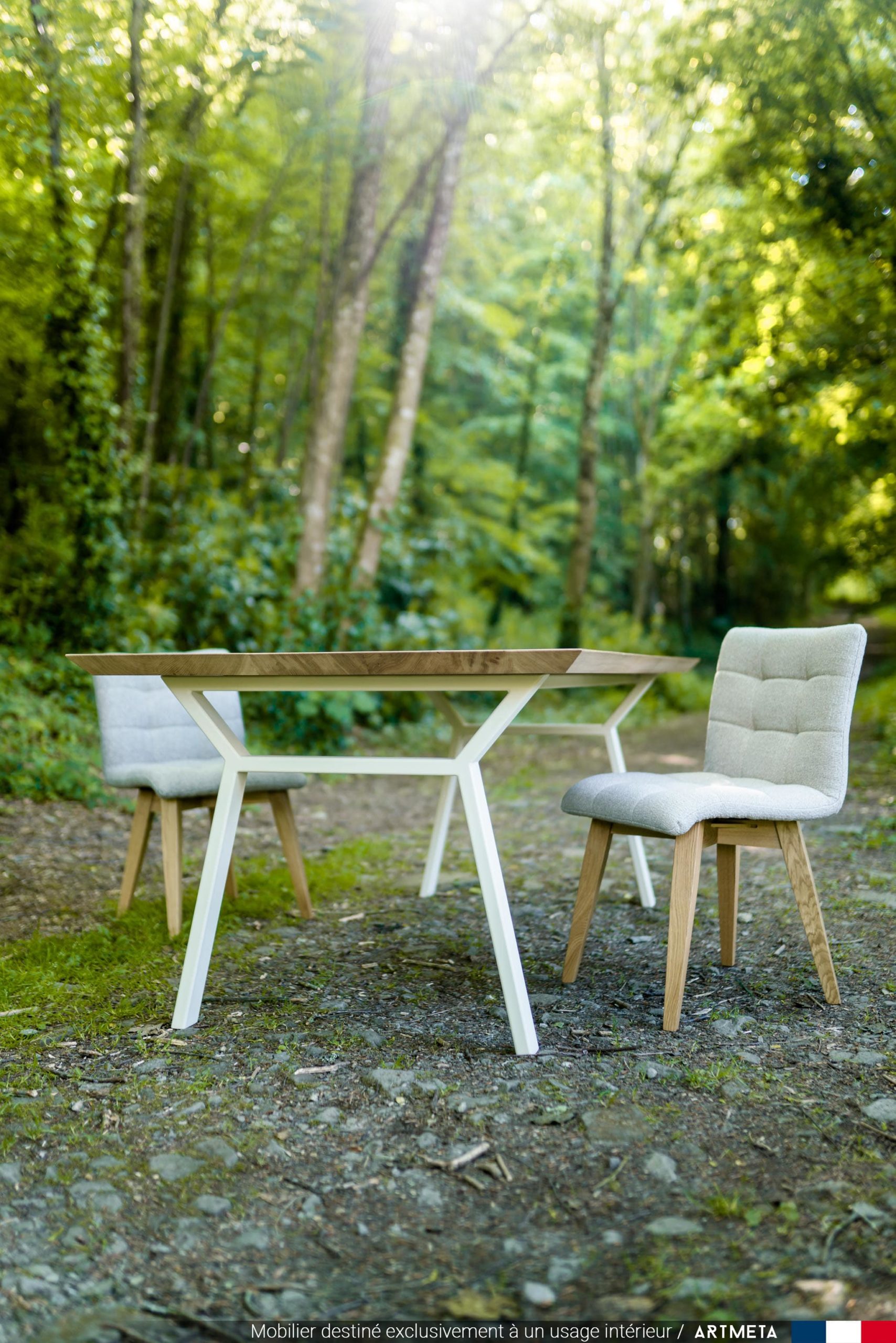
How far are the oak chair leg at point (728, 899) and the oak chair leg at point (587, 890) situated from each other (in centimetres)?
46

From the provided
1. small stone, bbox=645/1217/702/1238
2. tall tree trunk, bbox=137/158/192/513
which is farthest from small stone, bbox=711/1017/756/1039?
tall tree trunk, bbox=137/158/192/513

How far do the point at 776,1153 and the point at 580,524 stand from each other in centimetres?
1106

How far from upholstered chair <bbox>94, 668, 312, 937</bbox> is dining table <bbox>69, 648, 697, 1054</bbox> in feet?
2.24

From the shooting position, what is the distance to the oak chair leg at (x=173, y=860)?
3498 mm

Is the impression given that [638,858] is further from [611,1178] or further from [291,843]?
[611,1178]

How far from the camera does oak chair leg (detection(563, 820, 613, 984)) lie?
9.70 ft

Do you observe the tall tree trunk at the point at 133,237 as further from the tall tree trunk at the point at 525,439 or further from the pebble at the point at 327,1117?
the tall tree trunk at the point at 525,439

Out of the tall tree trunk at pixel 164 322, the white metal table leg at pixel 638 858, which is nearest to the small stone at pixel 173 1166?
the white metal table leg at pixel 638 858

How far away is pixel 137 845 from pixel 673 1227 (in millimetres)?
2520

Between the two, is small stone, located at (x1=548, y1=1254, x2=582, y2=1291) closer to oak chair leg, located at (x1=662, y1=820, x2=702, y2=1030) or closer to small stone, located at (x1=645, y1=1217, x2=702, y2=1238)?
small stone, located at (x1=645, y1=1217, x2=702, y2=1238)

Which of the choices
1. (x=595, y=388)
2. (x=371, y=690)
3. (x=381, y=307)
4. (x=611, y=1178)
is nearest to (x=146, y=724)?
(x=371, y=690)

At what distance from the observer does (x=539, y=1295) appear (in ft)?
5.15

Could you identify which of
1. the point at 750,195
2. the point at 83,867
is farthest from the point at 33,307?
the point at 750,195

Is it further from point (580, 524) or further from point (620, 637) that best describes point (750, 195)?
point (620, 637)
